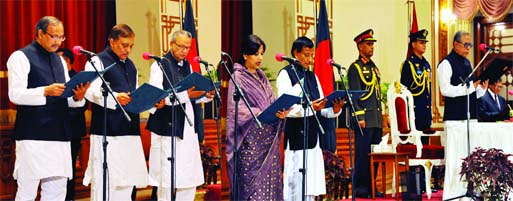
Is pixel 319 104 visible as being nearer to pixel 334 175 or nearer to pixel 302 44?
pixel 302 44

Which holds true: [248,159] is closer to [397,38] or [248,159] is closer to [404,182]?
[404,182]

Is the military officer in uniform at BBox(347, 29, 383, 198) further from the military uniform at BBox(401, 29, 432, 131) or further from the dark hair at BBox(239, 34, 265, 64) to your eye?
the dark hair at BBox(239, 34, 265, 64)

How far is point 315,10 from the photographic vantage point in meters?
8.27

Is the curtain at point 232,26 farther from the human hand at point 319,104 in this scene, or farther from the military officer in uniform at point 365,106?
the human hand at point 319,104

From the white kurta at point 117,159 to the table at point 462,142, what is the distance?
255 cm

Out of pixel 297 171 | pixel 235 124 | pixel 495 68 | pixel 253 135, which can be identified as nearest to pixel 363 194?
pixel 495 68

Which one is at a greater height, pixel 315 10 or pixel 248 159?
pixel 315 10

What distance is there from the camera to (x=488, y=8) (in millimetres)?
10117

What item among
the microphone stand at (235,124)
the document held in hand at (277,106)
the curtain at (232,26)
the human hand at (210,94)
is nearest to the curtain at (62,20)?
the curtain at (232,26)

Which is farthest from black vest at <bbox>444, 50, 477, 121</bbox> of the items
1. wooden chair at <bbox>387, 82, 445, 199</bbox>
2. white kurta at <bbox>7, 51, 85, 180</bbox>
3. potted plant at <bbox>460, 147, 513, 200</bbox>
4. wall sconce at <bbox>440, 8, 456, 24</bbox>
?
wall sconce at <bbox>440, 8, 456, 24</bbox>

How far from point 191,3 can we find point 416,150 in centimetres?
257

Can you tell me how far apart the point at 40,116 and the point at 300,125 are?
5.86 ft

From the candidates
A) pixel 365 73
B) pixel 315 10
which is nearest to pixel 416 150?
pixel 365 73

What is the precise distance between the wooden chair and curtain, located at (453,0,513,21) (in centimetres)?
340
